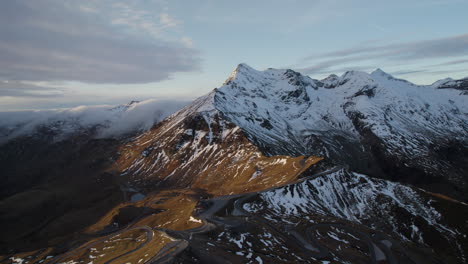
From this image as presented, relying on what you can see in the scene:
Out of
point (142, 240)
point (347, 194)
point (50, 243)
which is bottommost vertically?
point (50, 243)

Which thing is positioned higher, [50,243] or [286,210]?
[286,210]

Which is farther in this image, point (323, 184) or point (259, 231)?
point (323, 184)

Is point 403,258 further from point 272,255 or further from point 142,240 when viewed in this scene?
point 142,240

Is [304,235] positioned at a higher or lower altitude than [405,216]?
higher

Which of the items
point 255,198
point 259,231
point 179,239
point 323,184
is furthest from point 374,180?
point 179,239

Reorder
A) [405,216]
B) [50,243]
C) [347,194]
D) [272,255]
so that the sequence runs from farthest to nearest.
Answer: [50,243] < [347,194] < [405,216] < [272,255]

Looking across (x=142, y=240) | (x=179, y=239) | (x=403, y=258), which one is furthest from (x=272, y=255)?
(x=403, y=258)

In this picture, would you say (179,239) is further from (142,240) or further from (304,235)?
(304,235)

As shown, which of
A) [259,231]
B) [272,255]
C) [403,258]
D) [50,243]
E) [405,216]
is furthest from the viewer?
[50,243]

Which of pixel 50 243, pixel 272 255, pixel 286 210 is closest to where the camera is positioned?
pixel 272 255
